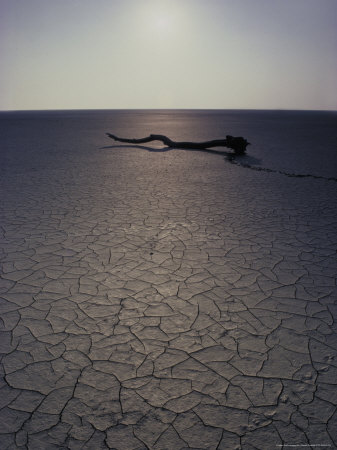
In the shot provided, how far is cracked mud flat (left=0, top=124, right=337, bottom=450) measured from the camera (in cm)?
181

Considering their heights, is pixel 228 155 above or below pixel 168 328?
above

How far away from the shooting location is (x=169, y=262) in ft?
12.1

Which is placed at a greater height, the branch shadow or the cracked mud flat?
the branch shadow

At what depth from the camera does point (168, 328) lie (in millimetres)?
2590

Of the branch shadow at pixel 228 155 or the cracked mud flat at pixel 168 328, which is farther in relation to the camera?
the branch shadow at pixel 228 155

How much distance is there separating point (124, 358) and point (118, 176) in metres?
6.55

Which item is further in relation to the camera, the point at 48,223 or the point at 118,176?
the point at 118,176

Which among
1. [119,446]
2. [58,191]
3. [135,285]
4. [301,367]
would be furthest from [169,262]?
[58,191]

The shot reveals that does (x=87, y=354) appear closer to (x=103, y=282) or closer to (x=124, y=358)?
(x=124, y=358)

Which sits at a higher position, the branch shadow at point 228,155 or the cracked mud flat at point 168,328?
the branch shadow at point 228,155

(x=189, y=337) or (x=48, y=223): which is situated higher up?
(x=48, y=223)

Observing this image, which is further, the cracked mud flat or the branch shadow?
the branch shadow

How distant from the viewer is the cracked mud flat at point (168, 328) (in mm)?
1813

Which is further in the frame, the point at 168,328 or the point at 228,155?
the point at 228,155
